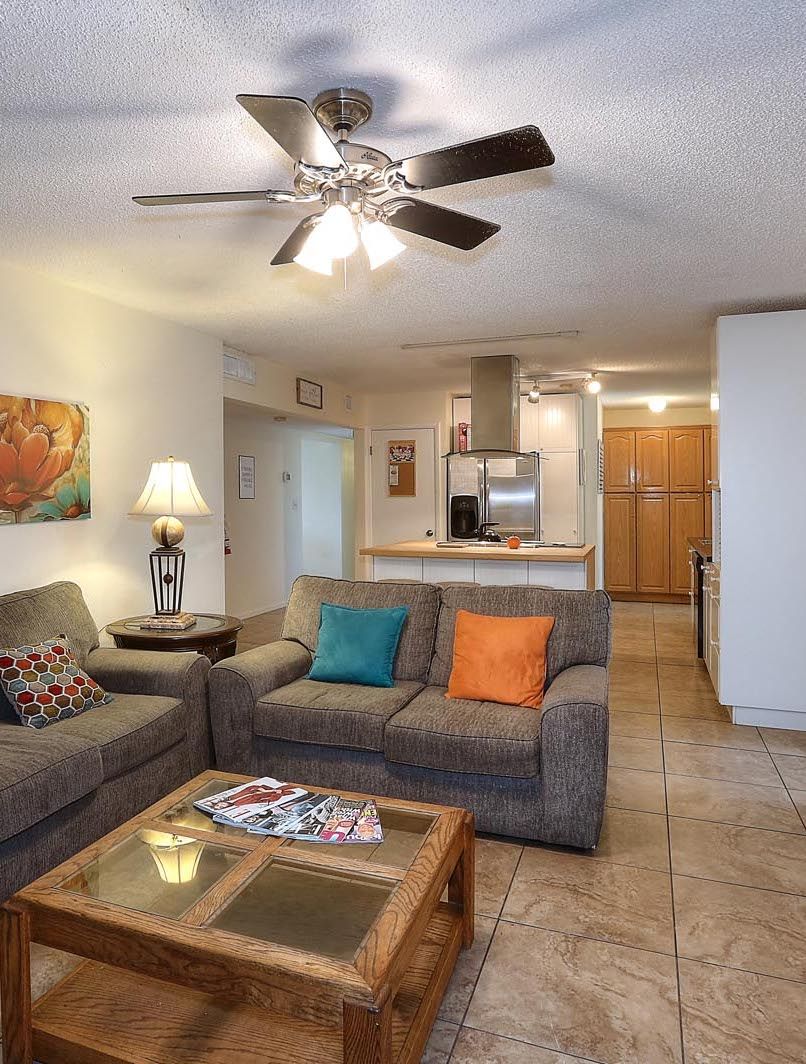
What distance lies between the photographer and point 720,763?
11.6ft

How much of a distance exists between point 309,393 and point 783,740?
4.42 m

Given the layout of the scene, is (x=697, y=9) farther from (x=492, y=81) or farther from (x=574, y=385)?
(x=574, y=385)

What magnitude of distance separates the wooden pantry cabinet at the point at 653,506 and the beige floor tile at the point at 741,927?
6.23 metres

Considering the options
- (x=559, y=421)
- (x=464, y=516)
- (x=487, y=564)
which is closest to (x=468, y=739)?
(x=487, y=564)

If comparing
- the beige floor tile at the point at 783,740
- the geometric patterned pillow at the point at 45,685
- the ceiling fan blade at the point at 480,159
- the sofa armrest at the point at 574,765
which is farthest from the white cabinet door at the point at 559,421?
the ceiling fan blade at the point at 480,159

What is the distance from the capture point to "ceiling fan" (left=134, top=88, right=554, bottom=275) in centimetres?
164

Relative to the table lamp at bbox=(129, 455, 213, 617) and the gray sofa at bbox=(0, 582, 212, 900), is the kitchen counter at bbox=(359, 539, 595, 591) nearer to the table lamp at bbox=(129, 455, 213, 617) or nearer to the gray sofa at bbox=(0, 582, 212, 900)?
the table lamp at bbox=(129, 455, 213, 617)

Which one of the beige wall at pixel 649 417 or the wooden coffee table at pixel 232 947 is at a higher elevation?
the beige wall at pixel 649 417

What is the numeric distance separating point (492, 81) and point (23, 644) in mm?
2676

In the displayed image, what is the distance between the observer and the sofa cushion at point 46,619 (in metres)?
2.93

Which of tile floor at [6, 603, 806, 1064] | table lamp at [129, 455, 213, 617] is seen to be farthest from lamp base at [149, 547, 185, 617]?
tile floor at [6, 603, 806, 1064]

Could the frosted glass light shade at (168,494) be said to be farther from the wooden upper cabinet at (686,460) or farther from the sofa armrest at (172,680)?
the wooden upper cabinet at (686,460)

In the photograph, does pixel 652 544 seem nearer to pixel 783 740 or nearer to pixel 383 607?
pixel 783 740

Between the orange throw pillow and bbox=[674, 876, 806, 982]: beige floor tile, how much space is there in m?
0.88
